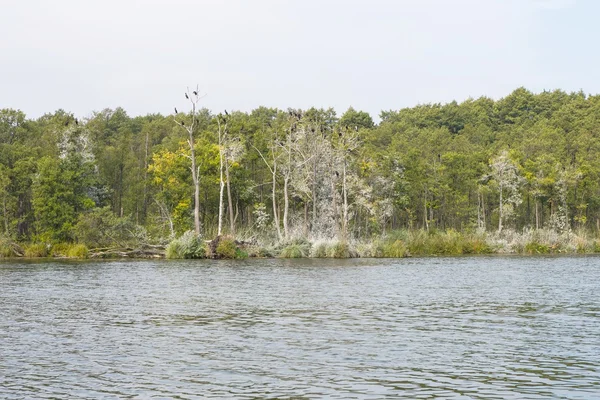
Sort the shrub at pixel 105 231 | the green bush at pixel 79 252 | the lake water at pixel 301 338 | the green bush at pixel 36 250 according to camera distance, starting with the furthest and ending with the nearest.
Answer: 1. the green bush at pixel 36 250
2. the shrub at pixel 105 231
3. the green bush at pixel 79 252
4. the lake water at pixel 301 338

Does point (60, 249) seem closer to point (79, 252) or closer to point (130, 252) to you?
point (79, 252)

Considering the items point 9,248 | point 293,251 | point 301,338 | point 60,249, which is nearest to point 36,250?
point 60,249

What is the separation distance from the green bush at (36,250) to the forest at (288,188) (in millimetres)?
181

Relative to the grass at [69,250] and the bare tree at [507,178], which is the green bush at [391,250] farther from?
the grass at [69,250]

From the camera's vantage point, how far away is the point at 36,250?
63750 millimetres

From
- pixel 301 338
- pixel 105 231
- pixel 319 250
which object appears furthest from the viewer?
pixel 105 231

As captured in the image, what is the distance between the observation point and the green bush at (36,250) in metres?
63.4

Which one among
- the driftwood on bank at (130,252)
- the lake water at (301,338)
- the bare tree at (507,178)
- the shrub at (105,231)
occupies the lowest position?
the lake water at (301,338)

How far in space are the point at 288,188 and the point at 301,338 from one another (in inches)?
2258

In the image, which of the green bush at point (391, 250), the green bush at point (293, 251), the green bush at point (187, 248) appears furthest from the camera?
the green bush at point (391, 250)

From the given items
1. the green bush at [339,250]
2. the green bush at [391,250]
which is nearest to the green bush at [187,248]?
the green bush at [339,250]

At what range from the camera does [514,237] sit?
2682 inches

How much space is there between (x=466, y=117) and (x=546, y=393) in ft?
394

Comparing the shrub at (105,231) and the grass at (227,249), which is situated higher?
the shrub at (105,231)
